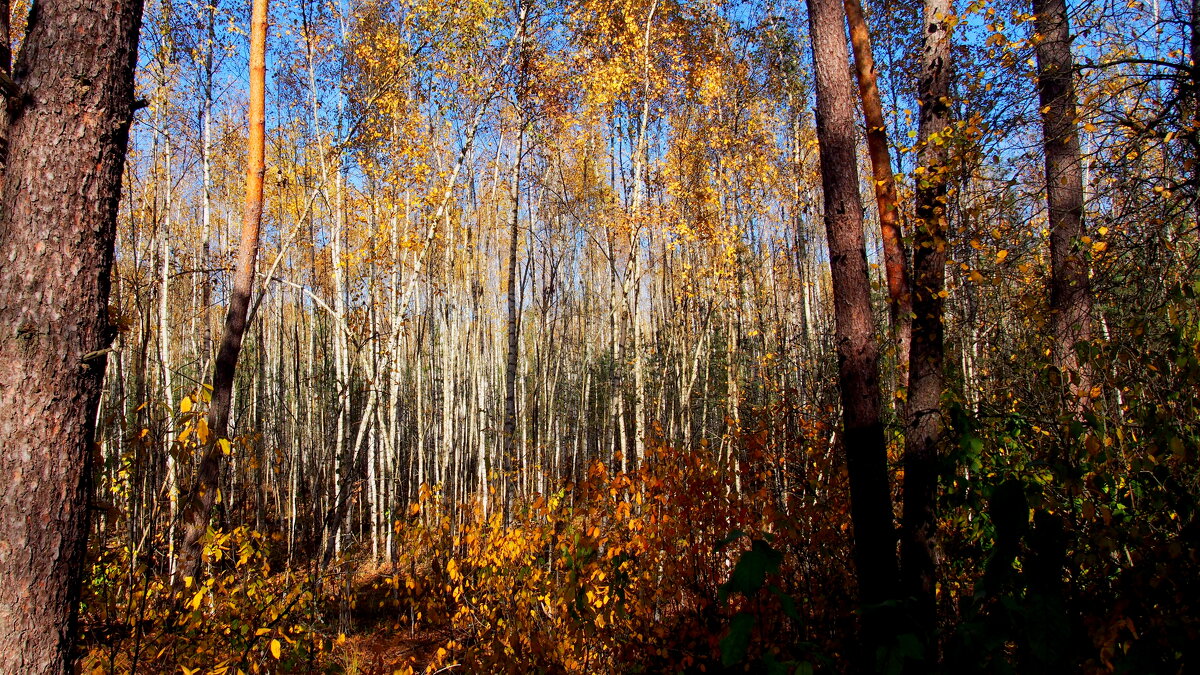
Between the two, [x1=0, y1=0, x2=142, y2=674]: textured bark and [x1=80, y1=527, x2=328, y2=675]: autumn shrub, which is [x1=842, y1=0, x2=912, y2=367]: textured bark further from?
[x1=80, y1=527, x2=328, y2=675]: autumn shrub

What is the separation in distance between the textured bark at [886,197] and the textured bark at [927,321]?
12cm

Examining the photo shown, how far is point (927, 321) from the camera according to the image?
318 centimetres

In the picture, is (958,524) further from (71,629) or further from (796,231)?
(796,231)

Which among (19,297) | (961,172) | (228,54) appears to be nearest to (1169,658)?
(961,172)

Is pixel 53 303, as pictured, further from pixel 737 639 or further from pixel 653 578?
pixel 653 578

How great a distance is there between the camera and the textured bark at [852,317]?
2885mm

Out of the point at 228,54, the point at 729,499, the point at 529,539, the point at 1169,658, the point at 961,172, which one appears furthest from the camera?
the point at 228,54

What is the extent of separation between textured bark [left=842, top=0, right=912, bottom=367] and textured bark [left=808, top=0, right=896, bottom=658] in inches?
8.4

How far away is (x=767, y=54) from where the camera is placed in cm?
1153

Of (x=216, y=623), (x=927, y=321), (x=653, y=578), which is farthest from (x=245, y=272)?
(x=927, y=321)

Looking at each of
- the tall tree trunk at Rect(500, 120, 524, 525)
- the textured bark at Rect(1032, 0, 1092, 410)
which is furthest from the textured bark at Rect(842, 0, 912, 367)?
the tall tree trunk at Rect(500, 120, 524, 525)

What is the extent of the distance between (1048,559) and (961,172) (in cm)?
234

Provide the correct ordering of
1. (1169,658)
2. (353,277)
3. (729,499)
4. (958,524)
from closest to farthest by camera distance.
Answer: (1169,658), (958,524), (729,499), (353,277)

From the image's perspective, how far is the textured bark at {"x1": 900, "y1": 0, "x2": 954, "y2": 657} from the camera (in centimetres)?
298
